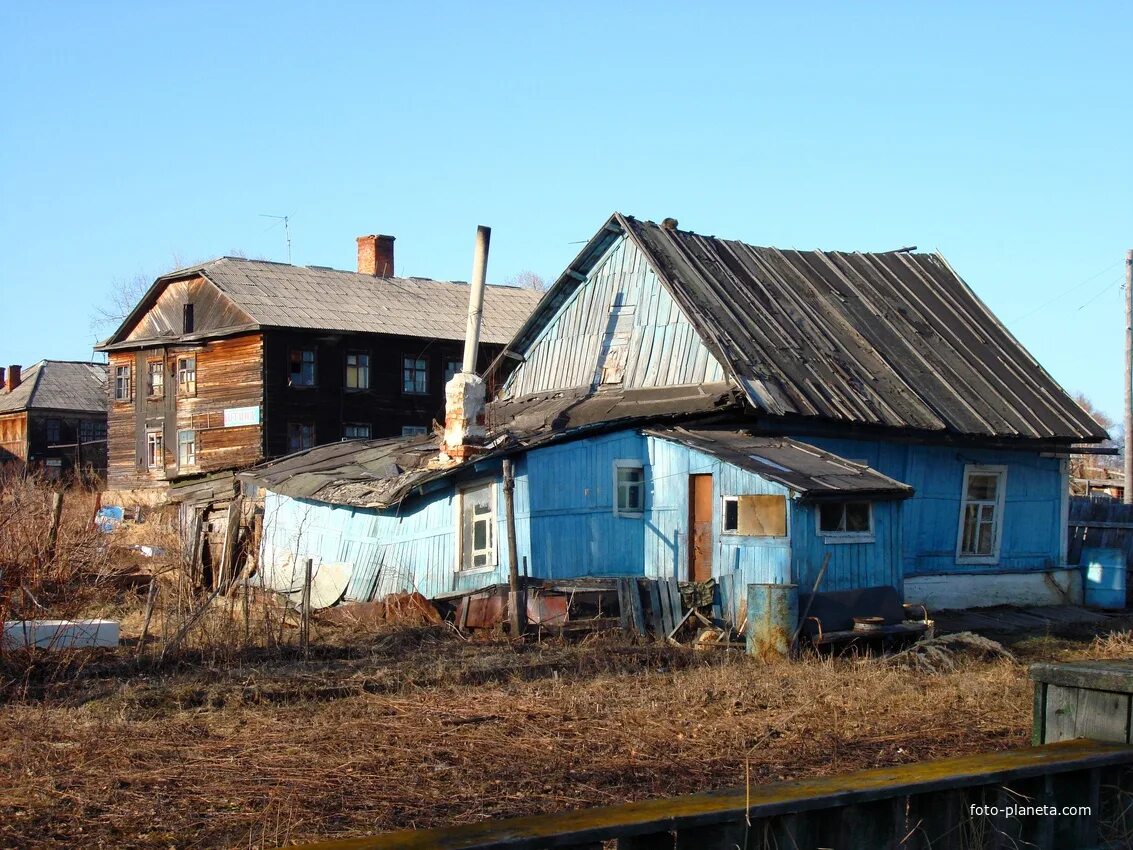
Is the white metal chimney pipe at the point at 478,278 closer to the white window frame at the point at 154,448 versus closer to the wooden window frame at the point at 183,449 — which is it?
the wooden window frame at the point at 183,449

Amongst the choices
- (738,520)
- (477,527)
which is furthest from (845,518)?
(477,527)

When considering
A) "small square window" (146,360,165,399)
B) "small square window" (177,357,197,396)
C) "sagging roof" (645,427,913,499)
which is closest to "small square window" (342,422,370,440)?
"small square window" (177,357,197,396)

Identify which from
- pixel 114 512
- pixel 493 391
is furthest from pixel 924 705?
pixel 114 512

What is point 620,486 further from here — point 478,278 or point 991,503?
point 991,503

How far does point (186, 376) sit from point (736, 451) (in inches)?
1038

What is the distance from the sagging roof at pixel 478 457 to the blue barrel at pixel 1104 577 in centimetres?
779

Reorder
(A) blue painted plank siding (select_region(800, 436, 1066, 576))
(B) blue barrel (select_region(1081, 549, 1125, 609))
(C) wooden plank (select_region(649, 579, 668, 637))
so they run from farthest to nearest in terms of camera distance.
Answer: (B) blue barrel (select_region(1081, 549, 1125, 609))
(A) blue painted plank siding (select_region(800, 436, 1066, 576))
(C) wooden plank (select_region(649, 579, 668, 637))

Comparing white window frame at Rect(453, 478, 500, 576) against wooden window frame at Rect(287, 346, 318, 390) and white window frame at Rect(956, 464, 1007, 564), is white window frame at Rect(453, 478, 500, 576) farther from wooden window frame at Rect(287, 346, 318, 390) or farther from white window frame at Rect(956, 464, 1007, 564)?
wooden window frame at Rect(287, 346, 318, 390)

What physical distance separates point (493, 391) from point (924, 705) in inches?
796

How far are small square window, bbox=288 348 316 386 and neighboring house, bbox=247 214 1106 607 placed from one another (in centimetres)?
1375

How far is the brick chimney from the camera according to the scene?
42000 mm

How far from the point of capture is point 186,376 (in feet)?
129

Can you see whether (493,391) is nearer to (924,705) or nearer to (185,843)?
(924,705)

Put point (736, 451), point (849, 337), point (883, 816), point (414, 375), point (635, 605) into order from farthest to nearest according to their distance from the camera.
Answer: point (414, 375) → point (849, 337) → point (736, 451) → point (635, 605) → point (883, 816)
